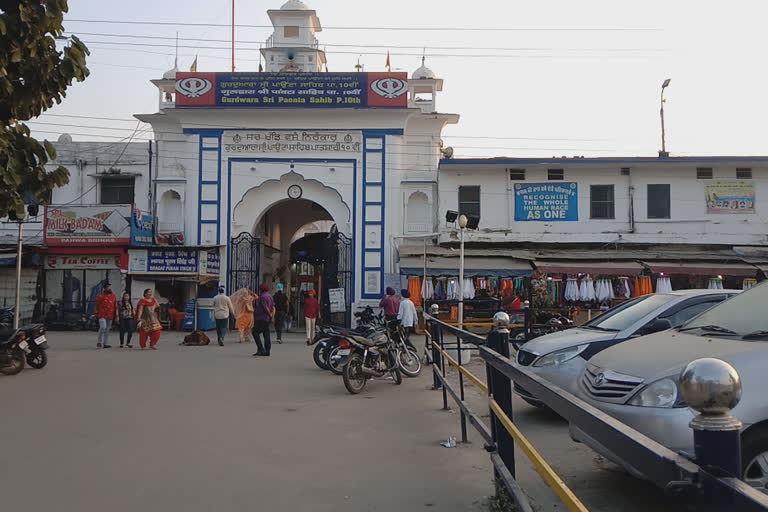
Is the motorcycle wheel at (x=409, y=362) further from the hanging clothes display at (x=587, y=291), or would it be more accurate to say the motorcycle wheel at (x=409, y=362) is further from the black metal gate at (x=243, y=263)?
the black metal gate at (x=243, y=263)

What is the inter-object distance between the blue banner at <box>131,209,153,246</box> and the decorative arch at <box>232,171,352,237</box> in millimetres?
3241

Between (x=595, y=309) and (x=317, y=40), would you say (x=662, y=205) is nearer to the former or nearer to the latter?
(x=595, y=309)

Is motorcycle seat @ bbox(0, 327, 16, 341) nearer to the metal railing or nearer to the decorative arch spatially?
the metal railing

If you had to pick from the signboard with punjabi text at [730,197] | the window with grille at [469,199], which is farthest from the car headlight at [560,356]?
the signboard with punjabi text at [730,197]

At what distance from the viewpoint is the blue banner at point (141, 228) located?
23.1 meters

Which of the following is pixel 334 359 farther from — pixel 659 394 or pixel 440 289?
pixel 440 289

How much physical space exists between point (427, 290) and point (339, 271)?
420 cm

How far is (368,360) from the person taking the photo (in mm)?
10391

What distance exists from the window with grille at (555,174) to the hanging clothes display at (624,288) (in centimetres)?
498

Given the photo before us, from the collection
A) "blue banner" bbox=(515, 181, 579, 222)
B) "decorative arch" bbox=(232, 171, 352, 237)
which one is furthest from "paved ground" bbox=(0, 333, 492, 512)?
"blue banner" bbox=(515, 181, 579, 222)

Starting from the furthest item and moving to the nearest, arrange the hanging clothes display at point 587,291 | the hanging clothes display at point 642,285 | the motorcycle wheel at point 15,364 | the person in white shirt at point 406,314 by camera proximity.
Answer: the hanging clothes display at point 642,285, the hanging clothes display at point 587,291, the person in white shirt at point 406,314, the motorcycle wheel at point 15,364

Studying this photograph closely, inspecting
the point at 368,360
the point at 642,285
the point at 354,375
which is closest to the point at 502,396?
the point at 354,375

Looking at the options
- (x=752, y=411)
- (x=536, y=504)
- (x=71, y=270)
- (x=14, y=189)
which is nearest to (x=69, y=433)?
(x=14, y=189)

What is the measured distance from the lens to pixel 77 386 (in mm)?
10383
